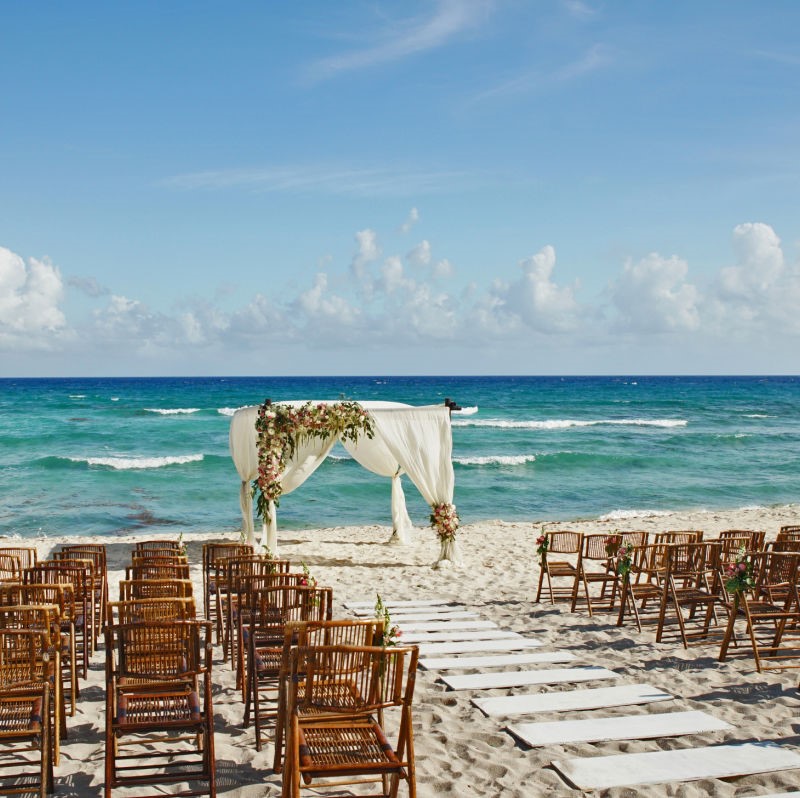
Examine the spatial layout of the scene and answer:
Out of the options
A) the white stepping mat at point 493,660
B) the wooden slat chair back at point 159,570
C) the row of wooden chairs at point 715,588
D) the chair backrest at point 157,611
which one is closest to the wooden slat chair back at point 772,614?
the row of wooden chairs at point 715,588

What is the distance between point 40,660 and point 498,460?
25160 millimetres

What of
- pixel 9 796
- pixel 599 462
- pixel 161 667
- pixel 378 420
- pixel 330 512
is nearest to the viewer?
pixel 9 796

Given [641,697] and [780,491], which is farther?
[780,491]

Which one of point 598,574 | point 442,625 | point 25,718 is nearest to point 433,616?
point 442,625

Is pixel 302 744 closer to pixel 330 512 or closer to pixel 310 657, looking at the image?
pixel 310 657

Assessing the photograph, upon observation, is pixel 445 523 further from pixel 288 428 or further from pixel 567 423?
pixel 567 423

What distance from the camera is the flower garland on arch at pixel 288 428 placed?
1189 cm

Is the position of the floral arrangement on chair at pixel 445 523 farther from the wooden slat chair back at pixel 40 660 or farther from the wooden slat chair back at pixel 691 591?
the wooden slat chair back at pixel 40 660

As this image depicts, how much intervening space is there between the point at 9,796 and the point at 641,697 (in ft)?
12.2

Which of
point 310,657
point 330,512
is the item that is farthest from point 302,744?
point 330,512

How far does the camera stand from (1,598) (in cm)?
567

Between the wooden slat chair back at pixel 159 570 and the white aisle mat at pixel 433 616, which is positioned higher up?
the wooden slat chair back at pixel 159 570

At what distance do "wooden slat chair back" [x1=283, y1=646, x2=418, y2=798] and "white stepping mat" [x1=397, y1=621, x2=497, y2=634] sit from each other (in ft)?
11.7

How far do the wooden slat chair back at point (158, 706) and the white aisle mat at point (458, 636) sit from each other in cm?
271
